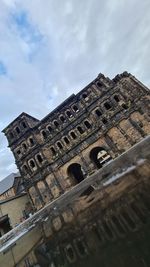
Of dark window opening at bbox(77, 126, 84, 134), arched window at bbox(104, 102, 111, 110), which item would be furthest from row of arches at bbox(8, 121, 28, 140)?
arched window at bbox(104, 102, 111, 110)

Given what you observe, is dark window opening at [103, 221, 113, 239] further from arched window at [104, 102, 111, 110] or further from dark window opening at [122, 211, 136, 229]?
arched window at [104, 102, 111, 110]

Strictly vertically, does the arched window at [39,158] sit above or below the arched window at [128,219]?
above

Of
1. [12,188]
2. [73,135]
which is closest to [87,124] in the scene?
[73,135]

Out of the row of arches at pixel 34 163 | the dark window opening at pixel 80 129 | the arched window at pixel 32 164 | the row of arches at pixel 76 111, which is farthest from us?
the arched window at pixel 32 164

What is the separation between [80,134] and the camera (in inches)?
1105

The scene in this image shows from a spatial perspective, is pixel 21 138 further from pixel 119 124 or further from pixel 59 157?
pixel 119 124

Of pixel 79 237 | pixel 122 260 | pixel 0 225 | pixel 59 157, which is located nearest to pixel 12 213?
pixel 0 225

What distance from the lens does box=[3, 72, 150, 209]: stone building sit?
83.8 ft

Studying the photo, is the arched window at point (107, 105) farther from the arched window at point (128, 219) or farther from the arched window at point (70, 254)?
the arched window at point (70, 254)

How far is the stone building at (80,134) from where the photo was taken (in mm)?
25531

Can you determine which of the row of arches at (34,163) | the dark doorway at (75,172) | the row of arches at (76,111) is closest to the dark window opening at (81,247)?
the row of arches at (76,111)

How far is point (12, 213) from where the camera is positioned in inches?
1141

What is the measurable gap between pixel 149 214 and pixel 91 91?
2680 cm

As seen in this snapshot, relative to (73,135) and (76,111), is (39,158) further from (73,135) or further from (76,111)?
(76,111)
